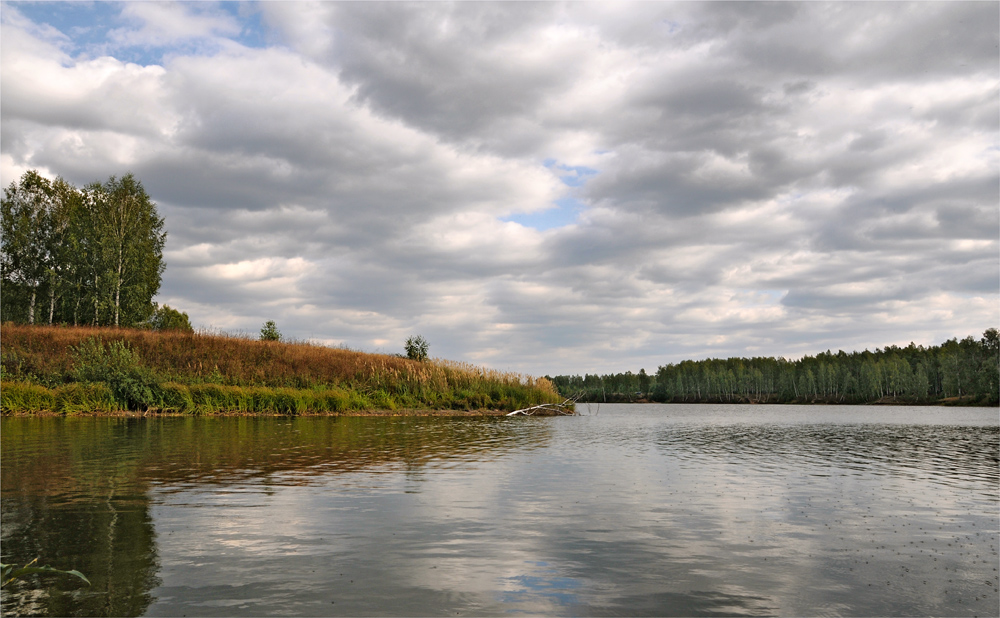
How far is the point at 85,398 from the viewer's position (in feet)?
91.9

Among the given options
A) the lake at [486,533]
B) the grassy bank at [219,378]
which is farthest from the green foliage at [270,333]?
the lake at [486,533]

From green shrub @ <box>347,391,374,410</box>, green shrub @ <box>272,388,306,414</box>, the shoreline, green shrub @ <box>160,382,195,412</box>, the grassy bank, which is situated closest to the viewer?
the shoreline

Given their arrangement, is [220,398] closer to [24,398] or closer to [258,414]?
[258,414]

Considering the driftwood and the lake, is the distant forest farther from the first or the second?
the lake

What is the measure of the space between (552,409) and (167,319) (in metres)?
56.5

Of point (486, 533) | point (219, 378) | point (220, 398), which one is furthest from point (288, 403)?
point (486, 533)

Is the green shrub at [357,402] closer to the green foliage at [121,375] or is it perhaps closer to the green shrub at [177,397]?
the green shrub at [177,397]

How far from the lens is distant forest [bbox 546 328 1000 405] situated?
114 meters

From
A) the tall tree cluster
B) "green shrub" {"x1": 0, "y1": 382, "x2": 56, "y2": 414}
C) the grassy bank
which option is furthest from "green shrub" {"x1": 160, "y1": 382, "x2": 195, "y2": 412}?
the tall tree cluster

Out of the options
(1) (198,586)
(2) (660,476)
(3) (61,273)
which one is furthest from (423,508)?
(3) (61,273)

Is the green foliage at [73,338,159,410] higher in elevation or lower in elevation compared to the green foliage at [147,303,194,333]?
lower

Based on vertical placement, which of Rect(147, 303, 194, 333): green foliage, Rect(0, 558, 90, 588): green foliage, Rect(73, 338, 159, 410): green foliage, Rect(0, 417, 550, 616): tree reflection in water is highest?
Rect(147, 303, 194, 333): green foliage

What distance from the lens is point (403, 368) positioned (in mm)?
38844

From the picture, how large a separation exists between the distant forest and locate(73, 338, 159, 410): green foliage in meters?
58.8
